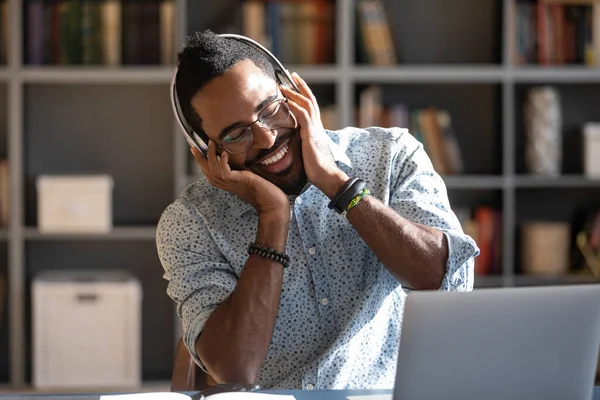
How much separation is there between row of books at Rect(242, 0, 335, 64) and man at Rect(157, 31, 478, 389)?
189 cm

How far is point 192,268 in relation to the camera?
1.80 m

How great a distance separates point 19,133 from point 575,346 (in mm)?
2943

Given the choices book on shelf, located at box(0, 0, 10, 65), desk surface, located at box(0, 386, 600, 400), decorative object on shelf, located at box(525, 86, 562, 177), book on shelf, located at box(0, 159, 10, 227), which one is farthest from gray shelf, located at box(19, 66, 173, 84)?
desk surface, located at box(0, 386, 600, 400)

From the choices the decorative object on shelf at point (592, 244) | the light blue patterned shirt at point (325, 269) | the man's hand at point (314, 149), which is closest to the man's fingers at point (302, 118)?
the man's hand at point (314, 149)

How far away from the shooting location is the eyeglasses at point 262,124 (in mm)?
1768

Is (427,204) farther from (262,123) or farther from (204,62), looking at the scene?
(204,62)

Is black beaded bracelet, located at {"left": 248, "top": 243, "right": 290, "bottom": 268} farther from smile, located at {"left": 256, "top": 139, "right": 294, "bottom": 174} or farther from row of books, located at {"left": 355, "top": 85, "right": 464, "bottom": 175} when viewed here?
row of books, located at {"left": 355, "top": 85, "right": 464, "bottom": 175}

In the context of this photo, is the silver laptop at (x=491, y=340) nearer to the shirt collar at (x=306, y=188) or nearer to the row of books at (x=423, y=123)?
the shirt collar at (x=306, y=188)

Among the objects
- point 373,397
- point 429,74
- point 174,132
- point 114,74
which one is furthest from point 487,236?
point 373,397

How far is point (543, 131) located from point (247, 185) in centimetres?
224

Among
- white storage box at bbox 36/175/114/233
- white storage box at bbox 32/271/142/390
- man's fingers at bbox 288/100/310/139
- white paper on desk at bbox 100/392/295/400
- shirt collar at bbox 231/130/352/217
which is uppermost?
man's fingers at bbox 288/100/310/139

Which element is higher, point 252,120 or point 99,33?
point 99,33

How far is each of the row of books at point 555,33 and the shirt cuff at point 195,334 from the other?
2.43m

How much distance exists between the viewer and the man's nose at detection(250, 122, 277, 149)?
1.76 meters
